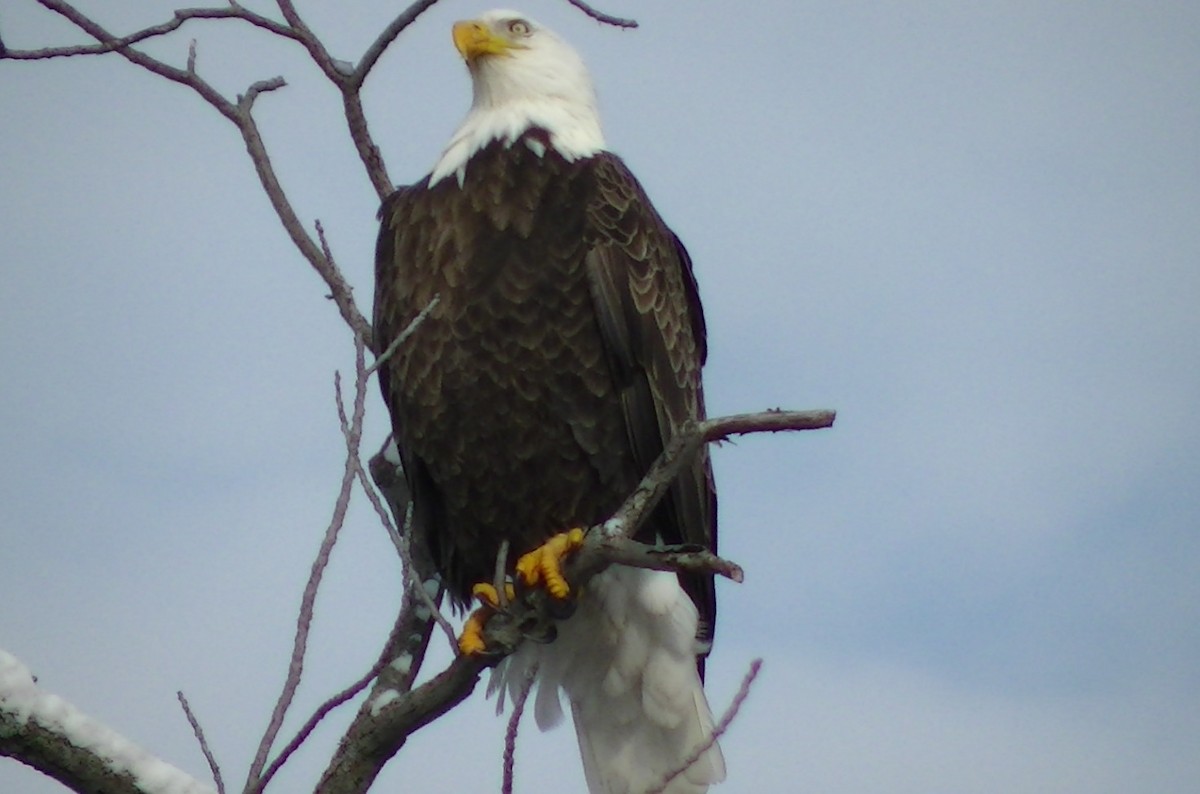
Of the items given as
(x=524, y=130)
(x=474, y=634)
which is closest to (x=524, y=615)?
(x=474, y=634)

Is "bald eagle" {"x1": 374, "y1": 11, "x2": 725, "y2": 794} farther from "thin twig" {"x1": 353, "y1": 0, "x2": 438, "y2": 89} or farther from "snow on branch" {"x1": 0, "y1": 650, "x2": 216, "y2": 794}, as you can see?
"snow on branch" {"x1": 0, "y1": 650, "x2": 216, "y2": 794}

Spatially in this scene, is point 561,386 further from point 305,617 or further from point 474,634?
point 305,617

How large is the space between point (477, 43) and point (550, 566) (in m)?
1.76

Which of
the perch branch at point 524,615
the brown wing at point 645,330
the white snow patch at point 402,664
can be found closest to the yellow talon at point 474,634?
the perch branch at point 524,615

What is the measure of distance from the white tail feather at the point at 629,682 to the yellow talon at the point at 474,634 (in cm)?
42

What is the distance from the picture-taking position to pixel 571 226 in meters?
3.84

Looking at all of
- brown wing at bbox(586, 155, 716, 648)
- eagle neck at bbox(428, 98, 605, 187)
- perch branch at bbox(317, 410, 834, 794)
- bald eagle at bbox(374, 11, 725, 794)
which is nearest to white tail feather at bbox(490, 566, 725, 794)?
bald eagle at bbox(374, 11, 725, 794)

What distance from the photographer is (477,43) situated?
447cm

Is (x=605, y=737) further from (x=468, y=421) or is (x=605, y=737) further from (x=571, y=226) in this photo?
(x=571, y=226)

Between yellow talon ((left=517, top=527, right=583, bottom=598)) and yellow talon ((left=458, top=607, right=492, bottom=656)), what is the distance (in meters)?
0.18

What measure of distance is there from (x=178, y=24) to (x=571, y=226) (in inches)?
42.5

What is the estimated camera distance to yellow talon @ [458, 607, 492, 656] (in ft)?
11.0

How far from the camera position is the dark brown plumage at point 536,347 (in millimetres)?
3783

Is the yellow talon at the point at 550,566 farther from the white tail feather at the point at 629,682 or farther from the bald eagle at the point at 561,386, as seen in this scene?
the white tail feather at the point at 629,682
